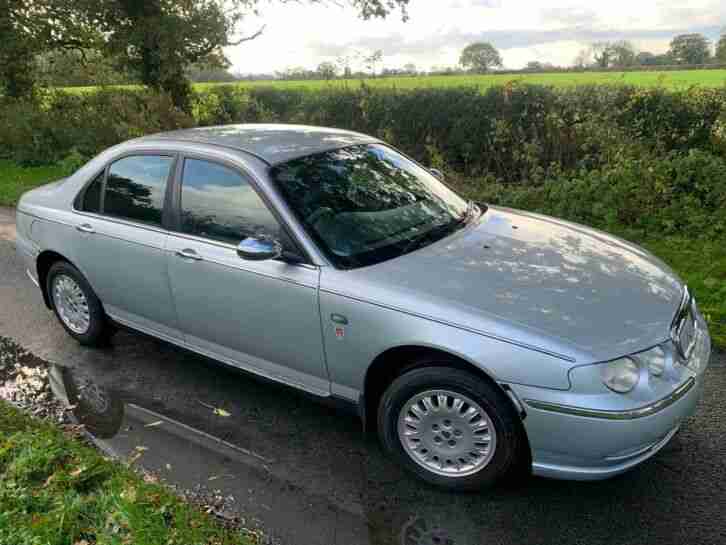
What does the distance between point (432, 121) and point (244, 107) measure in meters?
4.99

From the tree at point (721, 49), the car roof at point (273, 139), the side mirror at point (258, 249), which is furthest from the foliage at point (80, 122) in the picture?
the tree at point (721, 49)

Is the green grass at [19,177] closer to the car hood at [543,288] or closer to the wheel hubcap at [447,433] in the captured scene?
the car hood at [543,288]

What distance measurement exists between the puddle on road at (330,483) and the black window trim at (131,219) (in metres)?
1.15

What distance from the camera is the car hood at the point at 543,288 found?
2846mm

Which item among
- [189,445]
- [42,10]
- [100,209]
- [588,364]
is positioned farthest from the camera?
[42,10]

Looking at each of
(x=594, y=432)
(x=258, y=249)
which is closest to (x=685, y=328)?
(x=594, y=432)

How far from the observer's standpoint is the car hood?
285 centimetres

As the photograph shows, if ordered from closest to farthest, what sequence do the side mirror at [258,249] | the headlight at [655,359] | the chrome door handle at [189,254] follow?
the headlight at [655,359]
the side mirror at [258,249]
the chrome door handle at [189,254]

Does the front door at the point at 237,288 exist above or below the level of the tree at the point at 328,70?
below

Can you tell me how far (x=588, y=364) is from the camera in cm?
271

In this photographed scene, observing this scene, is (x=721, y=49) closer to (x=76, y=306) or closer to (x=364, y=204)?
(x=364, y=204)

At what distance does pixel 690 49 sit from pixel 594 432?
51.1 feet

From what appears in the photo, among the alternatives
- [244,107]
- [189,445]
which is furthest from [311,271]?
[244,107]

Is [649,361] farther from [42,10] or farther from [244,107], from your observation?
[42,10]
